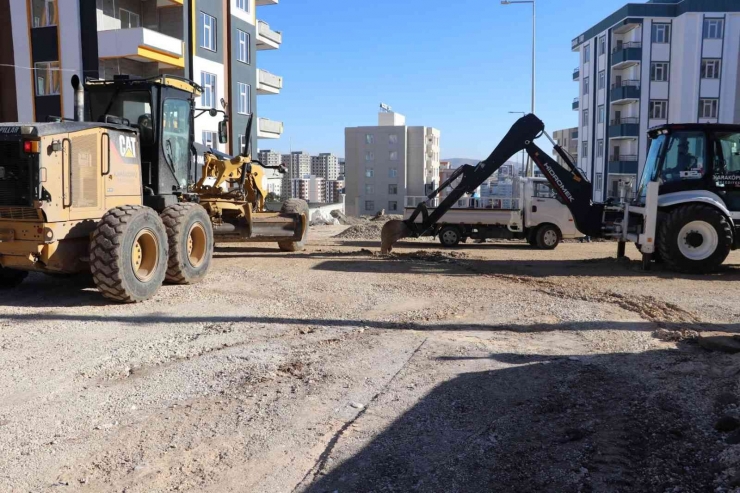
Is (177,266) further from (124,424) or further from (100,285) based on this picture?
(124,424)

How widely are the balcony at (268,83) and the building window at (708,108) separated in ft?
105

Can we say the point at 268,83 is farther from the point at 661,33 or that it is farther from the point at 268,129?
the point at 661,33

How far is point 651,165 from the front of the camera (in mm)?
13328

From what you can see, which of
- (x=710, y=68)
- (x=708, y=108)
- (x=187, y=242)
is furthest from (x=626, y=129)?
(x=187, y=242)

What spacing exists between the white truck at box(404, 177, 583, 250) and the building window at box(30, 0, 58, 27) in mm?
16869

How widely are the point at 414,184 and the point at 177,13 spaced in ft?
201

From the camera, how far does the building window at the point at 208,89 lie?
30547 mm

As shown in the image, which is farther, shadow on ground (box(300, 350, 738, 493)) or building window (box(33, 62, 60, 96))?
building window (box(33, 62, 60, 96))

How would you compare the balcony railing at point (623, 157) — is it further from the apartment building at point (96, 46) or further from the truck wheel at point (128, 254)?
the truck wheel at point (128, 254)

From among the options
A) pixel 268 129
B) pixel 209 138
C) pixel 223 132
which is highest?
pixel 268 129

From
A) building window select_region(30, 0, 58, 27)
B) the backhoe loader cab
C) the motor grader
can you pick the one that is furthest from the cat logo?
building window select_region(30, 0, 58, 27)

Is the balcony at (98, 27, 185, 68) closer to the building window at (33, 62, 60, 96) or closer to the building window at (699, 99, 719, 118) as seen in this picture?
the building window at (33, 62, 60, 96)

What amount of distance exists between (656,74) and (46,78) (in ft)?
142

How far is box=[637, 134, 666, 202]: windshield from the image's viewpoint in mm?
13109
